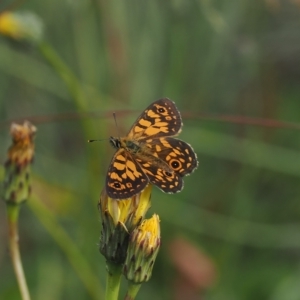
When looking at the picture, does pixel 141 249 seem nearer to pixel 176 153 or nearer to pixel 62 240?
pixel 176 153

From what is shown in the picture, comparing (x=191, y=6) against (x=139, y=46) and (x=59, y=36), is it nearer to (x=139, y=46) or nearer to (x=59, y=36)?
(x=139, y=46)

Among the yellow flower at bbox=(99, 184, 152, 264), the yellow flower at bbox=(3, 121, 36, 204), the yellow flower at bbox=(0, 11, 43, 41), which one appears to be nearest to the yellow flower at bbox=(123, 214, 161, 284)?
the yellow flower at bbox=(99, 184, 152, 264)

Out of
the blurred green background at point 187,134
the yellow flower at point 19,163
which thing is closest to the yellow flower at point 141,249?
the yellow flower at point 19,163

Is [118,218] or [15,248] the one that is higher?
[118,218]

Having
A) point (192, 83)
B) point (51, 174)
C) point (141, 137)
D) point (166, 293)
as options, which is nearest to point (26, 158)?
point (141, 137)

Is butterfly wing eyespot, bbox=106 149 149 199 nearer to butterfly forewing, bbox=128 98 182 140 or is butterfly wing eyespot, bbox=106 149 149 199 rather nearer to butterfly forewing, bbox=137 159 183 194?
butterfly forewing, bbox=137 159 183 194

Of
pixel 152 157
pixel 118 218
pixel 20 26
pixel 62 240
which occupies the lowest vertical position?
pixel 62 240

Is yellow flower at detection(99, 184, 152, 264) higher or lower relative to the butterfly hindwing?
lower

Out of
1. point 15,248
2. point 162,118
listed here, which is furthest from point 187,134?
point 15,248
